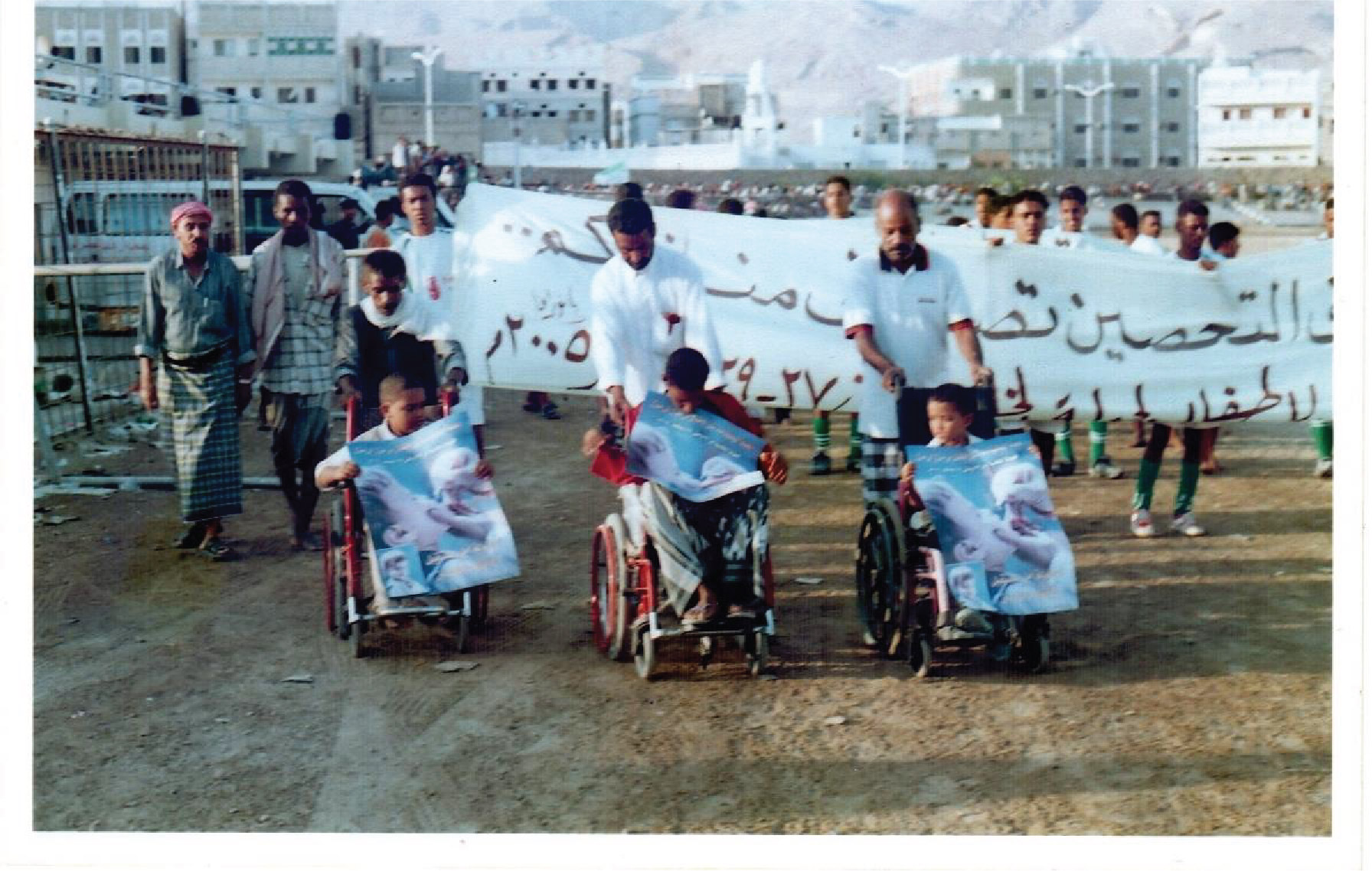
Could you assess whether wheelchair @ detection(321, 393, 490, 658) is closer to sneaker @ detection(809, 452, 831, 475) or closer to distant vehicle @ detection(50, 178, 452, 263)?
sneaker @ detection(809, 452, 831, 475)

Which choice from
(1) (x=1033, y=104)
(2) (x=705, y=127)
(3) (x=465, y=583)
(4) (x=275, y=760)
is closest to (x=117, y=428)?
(3) (x=465, y=583)

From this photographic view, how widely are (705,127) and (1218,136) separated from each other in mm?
19033

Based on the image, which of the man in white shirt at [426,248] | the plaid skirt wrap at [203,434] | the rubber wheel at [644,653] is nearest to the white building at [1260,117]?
the rubber wheel at [644,653]

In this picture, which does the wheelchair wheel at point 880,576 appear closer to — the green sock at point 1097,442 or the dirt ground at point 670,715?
the dirt ground at point 670,715

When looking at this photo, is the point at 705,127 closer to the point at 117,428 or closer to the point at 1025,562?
the point at 117,428

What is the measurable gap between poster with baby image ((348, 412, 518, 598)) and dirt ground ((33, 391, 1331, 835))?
0.35 meters

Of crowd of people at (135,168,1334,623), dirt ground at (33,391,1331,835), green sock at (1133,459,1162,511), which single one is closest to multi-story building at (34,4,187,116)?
crowd of people at (135,168,1334,623)

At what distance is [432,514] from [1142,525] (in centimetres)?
390

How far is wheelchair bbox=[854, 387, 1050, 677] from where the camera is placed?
6.08 m

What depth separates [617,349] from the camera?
6.81 meters

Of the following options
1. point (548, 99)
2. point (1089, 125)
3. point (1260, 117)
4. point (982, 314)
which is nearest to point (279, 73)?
point (548, 99)

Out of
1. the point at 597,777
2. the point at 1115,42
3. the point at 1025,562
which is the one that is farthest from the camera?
the point at 1115,42

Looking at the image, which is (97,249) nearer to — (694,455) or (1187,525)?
(1187,525)

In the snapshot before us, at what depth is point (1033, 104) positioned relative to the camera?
164ft
